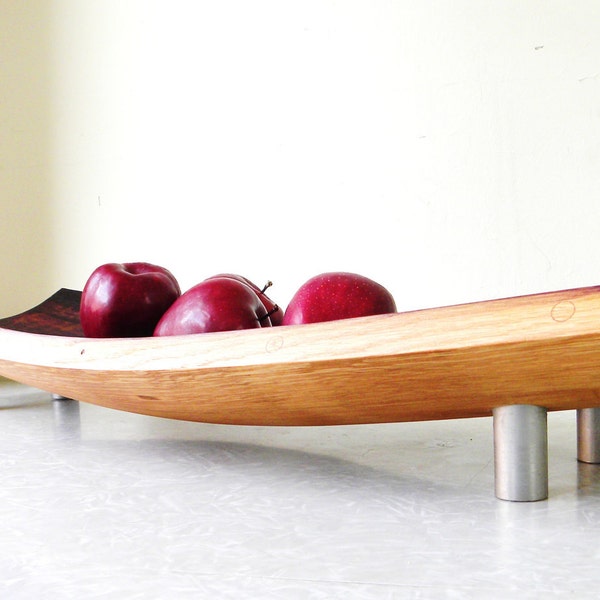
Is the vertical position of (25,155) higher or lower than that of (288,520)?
higher

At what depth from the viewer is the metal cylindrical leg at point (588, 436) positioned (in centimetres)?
75

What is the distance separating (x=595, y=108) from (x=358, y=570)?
1003 millimetres

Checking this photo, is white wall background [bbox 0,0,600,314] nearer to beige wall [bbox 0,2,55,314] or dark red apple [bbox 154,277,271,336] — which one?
beige wall [bbox 0,2,55,314]

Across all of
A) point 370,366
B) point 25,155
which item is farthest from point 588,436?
point 25,155

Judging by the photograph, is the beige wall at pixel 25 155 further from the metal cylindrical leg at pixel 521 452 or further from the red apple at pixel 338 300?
the metal cylindrical leg at pixel 521 452

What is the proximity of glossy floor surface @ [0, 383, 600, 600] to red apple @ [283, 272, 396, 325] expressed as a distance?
0.14 m

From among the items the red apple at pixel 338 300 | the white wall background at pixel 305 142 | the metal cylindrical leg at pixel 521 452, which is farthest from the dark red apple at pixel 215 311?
the white wall background at pixel 305 142

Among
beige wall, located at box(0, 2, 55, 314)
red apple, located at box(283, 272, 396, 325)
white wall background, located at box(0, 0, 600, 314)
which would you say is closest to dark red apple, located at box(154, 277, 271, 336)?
red apple, located at box(283, 272, 396, 325)

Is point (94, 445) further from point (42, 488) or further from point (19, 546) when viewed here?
point (19, 546)

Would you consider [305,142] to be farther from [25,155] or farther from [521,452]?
[521,452]

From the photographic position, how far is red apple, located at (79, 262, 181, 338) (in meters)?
0.90

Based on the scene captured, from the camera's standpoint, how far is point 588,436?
77 cm

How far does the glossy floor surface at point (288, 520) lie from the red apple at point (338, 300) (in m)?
0.14

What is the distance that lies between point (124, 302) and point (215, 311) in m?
0.16
